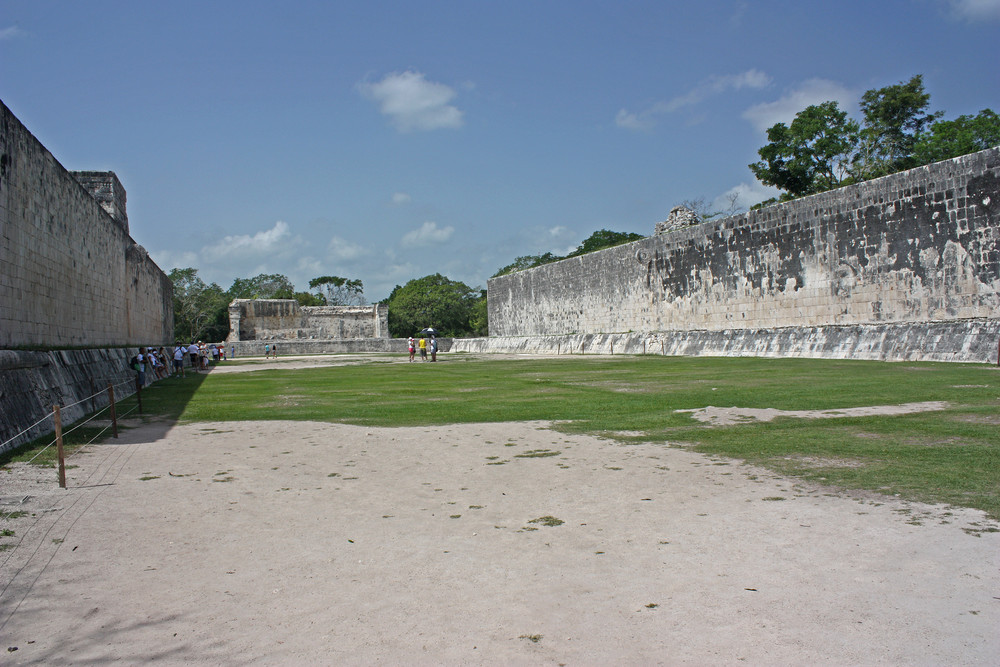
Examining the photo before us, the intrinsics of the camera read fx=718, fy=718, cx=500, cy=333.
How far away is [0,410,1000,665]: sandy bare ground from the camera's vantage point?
103 inches

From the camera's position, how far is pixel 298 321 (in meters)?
49.3

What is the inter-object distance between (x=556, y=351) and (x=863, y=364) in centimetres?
1778

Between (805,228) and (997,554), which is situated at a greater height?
(805,228)

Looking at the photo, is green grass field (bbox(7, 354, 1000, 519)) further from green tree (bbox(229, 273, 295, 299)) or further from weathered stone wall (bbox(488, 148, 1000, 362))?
green tree (bbox(229, 273, 295, 299))

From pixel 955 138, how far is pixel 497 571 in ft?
130

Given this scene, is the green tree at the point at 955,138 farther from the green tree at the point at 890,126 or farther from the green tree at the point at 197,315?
the green tree at the point at 197,315

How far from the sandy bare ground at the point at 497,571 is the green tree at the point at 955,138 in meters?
36.5

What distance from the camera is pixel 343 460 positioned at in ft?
20.6

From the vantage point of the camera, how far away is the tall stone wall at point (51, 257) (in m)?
9.71

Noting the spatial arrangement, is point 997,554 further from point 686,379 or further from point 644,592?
point 686,379

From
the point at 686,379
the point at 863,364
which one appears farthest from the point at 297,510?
the point at 863,364

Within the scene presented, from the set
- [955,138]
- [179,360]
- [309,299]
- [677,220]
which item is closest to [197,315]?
[309,299]

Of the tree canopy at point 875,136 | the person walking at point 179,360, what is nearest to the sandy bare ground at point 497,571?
the person walking at point 179,360

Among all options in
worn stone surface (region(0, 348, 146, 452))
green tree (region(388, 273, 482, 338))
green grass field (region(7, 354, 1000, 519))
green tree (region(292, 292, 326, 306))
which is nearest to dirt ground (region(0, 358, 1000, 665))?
green grass field (region(7, 354, 1000, 519))
